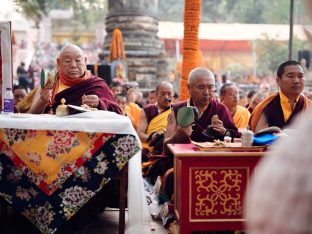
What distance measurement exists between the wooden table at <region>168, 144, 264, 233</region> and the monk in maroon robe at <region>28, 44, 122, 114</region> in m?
1.21

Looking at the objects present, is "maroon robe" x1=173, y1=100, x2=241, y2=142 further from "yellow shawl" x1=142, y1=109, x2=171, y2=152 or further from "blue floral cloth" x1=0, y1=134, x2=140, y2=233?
"yellow shawl" x1=142, y1=109, x2=171, y2=152

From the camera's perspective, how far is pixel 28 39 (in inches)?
1572

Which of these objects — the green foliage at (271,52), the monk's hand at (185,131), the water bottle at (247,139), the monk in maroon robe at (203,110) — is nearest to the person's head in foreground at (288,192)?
the water bottle at (247,139)

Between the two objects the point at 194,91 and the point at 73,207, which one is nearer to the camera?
the point at 73,207

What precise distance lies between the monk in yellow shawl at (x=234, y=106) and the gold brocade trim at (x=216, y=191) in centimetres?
301

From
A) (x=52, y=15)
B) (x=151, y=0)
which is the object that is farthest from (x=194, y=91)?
(x=52, y=15)

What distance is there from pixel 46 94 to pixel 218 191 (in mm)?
1612

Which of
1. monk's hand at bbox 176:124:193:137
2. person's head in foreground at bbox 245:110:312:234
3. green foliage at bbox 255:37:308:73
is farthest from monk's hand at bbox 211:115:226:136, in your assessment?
green foliage at bbox 255:37:308:73

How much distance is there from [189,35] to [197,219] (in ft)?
11.9

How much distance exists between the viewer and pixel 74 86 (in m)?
4.64

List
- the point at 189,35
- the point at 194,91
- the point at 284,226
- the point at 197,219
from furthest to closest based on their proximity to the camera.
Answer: the point at 189,35
the point at 194,91
the point at 197,219
the point at 284,226

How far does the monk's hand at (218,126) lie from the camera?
4195 millimetres

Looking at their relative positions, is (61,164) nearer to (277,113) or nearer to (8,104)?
(8,104)

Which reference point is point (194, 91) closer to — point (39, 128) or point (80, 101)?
point (80, 101)
